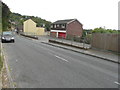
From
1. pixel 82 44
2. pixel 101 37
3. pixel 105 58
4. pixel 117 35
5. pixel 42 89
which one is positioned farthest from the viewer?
pixel 82 44

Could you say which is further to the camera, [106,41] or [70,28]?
[70,28]

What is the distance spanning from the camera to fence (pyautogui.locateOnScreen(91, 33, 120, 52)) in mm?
15516

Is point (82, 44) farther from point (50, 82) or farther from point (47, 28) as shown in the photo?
point (47, 28)

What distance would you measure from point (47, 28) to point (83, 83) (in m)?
109

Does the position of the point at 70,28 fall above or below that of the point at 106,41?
above

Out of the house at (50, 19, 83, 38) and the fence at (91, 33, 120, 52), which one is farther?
the house at (50, 19, 83, 38)

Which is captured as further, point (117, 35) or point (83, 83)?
point (117, 35)

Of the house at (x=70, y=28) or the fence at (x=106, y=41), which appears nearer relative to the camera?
the fence at (x=106, y=41)

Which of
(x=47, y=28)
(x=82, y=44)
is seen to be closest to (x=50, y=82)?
(x=82, y=44)

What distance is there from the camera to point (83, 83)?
6203mm

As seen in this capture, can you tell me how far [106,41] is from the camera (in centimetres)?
1691

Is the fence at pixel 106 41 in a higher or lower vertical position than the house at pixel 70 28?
lower

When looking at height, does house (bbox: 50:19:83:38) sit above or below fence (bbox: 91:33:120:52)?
above

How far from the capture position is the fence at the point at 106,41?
15516mm
